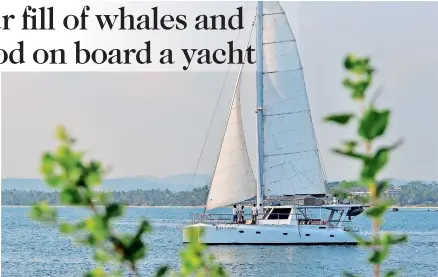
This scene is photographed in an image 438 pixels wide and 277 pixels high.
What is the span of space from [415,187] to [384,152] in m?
88.1

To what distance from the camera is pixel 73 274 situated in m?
24.9

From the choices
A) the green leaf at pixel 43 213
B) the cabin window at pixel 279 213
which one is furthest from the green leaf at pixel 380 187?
the cabin window at pixel 279 213

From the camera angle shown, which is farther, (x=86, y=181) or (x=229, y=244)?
(x=229, y=244)

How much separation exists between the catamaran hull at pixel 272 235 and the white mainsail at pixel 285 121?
3.46 ft

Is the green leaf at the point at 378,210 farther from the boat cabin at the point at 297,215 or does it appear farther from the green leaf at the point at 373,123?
the boat cabin at the point at 297,215

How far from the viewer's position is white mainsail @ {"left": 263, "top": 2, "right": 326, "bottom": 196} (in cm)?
3016

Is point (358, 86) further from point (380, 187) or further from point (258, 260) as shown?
point (258, 260)

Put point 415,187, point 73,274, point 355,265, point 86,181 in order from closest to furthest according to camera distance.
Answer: point 86,181 < point 73,274 < point 355,265 < point 415,187

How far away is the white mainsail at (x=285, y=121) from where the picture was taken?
98.9 ft

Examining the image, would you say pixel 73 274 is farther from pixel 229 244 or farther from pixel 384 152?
pixel 384 152

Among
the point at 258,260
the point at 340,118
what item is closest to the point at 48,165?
the point at 340,118

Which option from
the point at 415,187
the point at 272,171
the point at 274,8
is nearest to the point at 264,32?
the point at 274,8

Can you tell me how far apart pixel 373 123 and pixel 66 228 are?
47cm

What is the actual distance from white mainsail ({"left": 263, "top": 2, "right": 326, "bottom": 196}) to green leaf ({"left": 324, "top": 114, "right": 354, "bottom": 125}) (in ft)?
93.3
